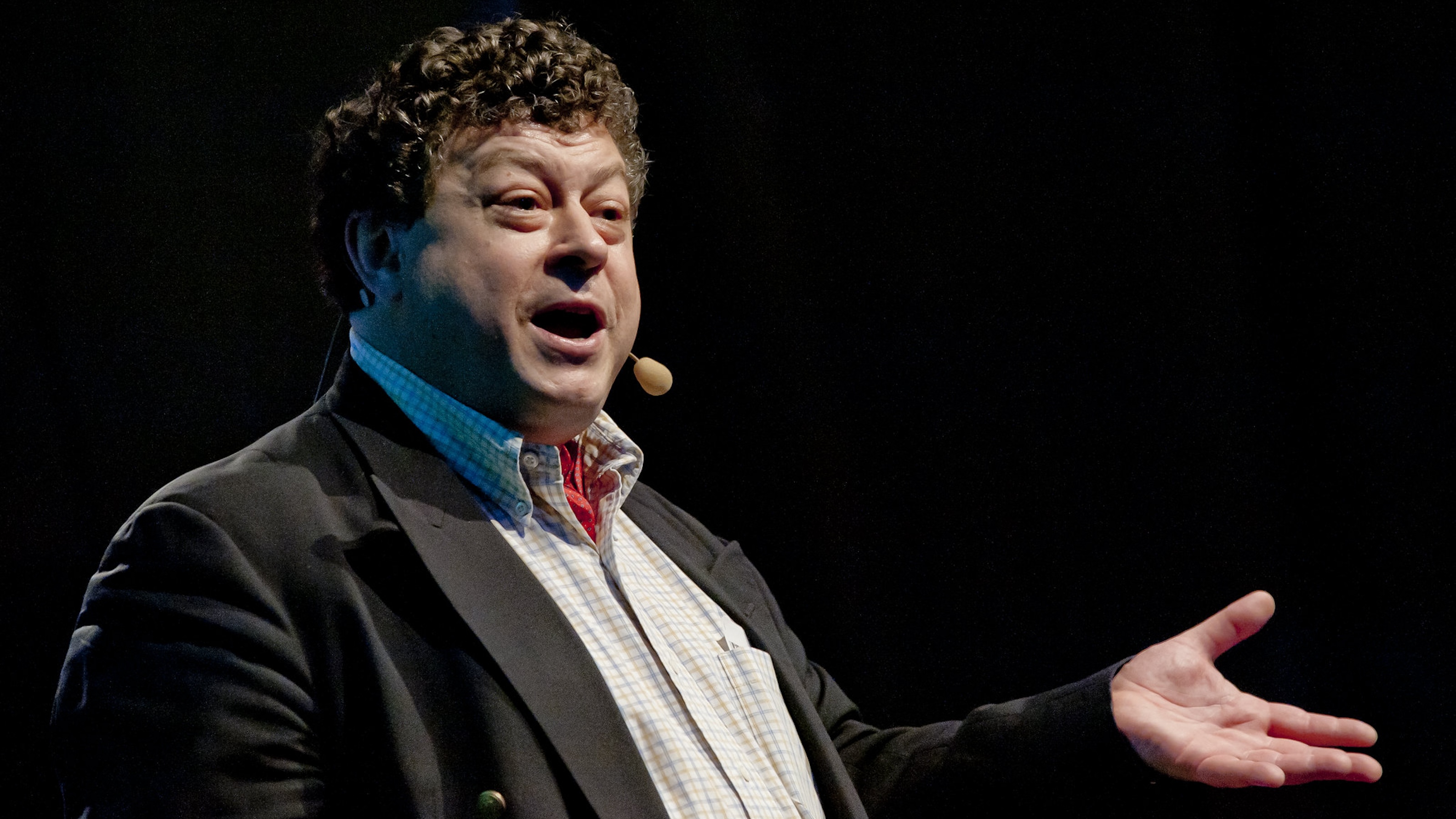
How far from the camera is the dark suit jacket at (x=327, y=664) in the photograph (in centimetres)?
107

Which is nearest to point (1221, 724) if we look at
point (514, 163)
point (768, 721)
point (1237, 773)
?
point (1237, 773)

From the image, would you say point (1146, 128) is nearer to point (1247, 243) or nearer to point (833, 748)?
point (1247, 243)

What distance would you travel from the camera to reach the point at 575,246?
1469 mm

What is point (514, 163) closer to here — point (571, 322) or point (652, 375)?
point (571, 322)

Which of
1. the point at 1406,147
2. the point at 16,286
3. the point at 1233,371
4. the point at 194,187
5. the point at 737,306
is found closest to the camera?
the point at 16,286

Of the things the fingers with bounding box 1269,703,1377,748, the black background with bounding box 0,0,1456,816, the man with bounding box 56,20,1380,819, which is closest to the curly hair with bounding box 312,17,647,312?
the man with bounding box 56,20,1380,819

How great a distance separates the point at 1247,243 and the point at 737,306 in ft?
3.28

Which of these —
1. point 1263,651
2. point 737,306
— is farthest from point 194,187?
point 1263,651

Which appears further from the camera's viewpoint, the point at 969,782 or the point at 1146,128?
the point at 1146,128

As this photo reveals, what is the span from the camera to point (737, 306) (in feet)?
7.67

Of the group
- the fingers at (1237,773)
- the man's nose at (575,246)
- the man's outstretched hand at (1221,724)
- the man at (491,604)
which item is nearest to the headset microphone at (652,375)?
the man at (491,604)

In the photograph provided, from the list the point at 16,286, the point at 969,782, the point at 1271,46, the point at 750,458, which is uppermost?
the point at 1271,46

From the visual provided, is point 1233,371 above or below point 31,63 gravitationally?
below

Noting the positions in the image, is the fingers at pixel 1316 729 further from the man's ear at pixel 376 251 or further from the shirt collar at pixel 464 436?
the man's ear at pixel 376 251
